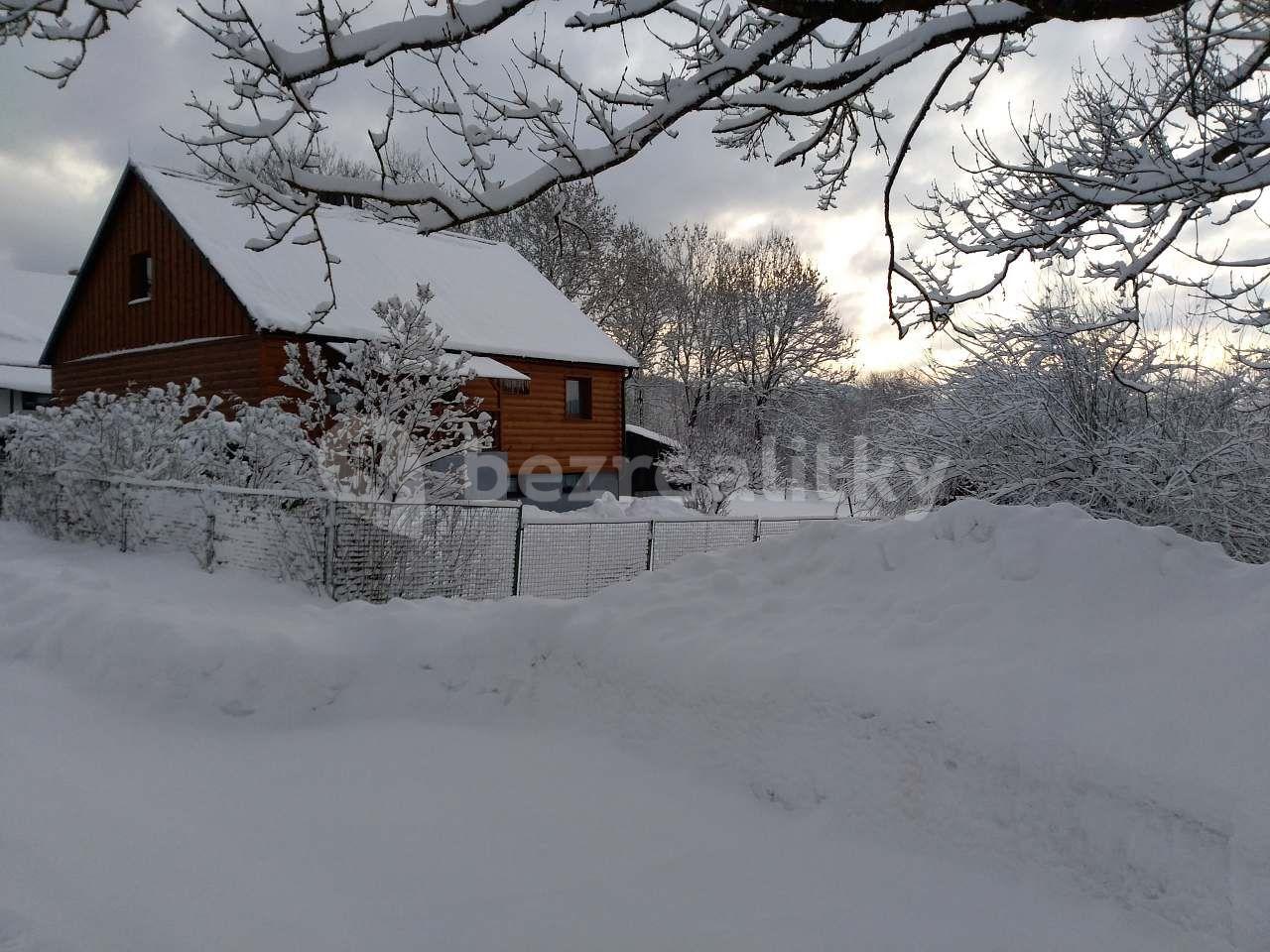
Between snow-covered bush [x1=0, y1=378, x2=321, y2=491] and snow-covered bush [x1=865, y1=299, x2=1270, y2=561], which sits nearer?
snow-covered bush [x1=865, y1=299, x2=1270, y2=561]

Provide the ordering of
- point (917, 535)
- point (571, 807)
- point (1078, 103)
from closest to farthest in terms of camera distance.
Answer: point (571, 807) < point (917, 535) < point (1078, 103)

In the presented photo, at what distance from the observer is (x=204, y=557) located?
9.61 metres

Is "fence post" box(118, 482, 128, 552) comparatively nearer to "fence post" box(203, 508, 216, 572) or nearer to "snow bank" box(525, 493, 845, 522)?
"fence post" box(203, 508, 216, 572)

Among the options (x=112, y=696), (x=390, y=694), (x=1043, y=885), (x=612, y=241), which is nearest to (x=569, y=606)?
(x=390, y=694)

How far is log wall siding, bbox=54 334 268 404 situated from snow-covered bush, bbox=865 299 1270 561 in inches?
521

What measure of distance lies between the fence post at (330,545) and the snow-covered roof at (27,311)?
24.1 m

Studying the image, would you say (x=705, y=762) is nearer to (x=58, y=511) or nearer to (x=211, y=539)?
(x=211, y=539)

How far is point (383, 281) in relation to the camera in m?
21.3

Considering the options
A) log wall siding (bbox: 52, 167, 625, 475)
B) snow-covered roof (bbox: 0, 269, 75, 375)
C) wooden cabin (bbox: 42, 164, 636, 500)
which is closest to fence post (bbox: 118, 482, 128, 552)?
wooden cabin (bbox: 42, 164, 636, 500)

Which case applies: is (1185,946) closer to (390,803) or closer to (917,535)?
(917,535)

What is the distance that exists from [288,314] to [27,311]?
879 inches

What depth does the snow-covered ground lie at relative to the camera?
337cm

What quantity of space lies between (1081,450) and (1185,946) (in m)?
5.71

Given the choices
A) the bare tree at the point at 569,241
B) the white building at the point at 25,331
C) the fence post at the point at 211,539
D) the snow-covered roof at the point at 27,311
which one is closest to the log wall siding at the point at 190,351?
the white building at the point at 25,331
